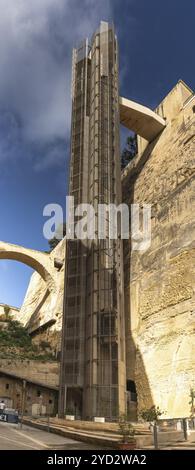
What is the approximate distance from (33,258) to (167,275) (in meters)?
16.2

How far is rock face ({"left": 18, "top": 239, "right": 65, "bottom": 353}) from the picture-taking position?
33.4m

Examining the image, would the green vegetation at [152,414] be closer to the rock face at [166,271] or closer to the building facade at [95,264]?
the rock face at [166,271]

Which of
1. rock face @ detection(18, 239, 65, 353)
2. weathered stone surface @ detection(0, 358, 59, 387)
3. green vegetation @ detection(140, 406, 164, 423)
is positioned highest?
rock face @ detection(18, 239, 65, 353)

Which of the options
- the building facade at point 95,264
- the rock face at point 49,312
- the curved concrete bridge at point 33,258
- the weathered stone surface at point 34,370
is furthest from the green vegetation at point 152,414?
the curved concrete bridge at point 33,258

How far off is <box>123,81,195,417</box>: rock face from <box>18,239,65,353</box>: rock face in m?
9.82

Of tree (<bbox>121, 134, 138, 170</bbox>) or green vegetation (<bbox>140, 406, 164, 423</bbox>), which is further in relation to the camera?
tree (<bbox>121, 134, 138, 170</bbox>)

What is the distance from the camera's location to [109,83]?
28.7 metres

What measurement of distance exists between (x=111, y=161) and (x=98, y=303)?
9.31 metres

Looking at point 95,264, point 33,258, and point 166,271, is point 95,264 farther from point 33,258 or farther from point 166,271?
point 33,258

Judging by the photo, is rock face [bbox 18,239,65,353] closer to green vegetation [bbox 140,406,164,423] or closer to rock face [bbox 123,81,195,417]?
rock face [bbox 123,81,195,417]

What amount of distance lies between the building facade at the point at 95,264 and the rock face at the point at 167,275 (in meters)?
1.21

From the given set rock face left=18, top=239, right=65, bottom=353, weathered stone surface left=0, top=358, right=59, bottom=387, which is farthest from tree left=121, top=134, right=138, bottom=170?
weathered stone surface left=0, top=358, right=59, bottom=387

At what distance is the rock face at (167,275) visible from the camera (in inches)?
740
